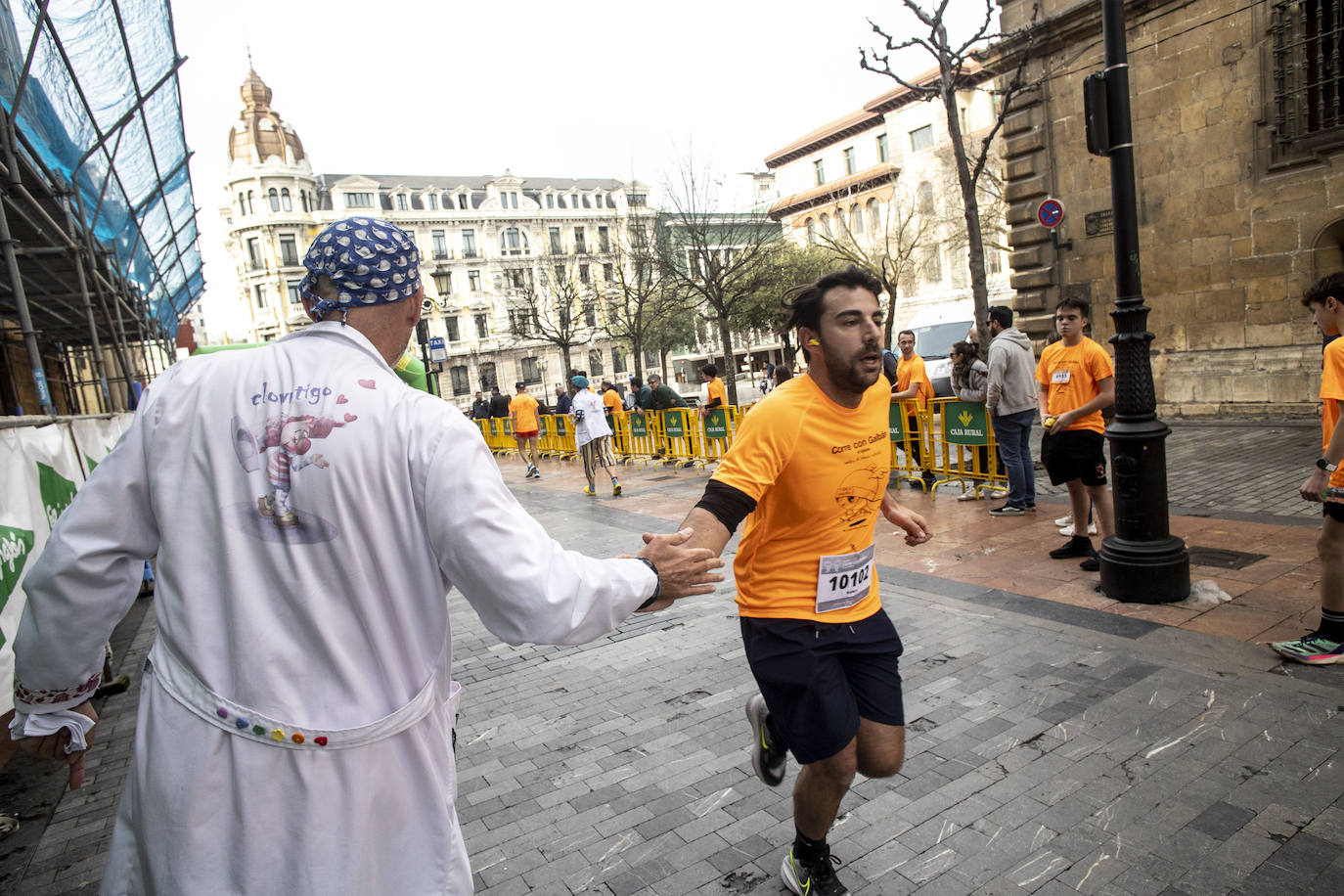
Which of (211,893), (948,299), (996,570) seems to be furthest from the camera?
(948,299)

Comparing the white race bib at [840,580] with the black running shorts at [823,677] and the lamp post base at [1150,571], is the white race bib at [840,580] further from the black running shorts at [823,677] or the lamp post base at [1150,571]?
the lamp post base at [1150,571]

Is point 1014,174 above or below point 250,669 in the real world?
above

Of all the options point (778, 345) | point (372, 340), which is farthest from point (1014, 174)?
point (778, 345)

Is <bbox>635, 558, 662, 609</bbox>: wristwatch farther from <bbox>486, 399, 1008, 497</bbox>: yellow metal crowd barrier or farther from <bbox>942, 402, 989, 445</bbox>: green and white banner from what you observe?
<bbox>942, 402, 989, 445</bbox>: green and white banner

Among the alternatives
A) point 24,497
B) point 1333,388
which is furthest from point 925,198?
point 24,497

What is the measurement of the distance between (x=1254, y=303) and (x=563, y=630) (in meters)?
13.5

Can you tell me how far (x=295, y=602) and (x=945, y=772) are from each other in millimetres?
2763

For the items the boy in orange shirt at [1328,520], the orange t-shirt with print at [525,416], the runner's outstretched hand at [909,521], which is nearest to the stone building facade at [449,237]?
the orange t-shirt with print at [525,416]

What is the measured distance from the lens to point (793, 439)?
2.54 m

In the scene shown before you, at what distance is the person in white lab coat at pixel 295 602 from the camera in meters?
1.48

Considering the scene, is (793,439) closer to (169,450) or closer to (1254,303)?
(169,450)

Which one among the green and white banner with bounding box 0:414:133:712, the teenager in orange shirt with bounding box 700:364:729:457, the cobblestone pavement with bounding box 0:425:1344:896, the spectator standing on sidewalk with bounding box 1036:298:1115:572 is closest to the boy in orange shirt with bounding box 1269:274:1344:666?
the cobblestone pavement with bounding box 0:425:1344:896

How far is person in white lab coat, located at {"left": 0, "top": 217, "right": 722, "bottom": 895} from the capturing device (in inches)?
58.3

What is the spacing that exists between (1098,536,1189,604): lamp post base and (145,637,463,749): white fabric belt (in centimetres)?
485
